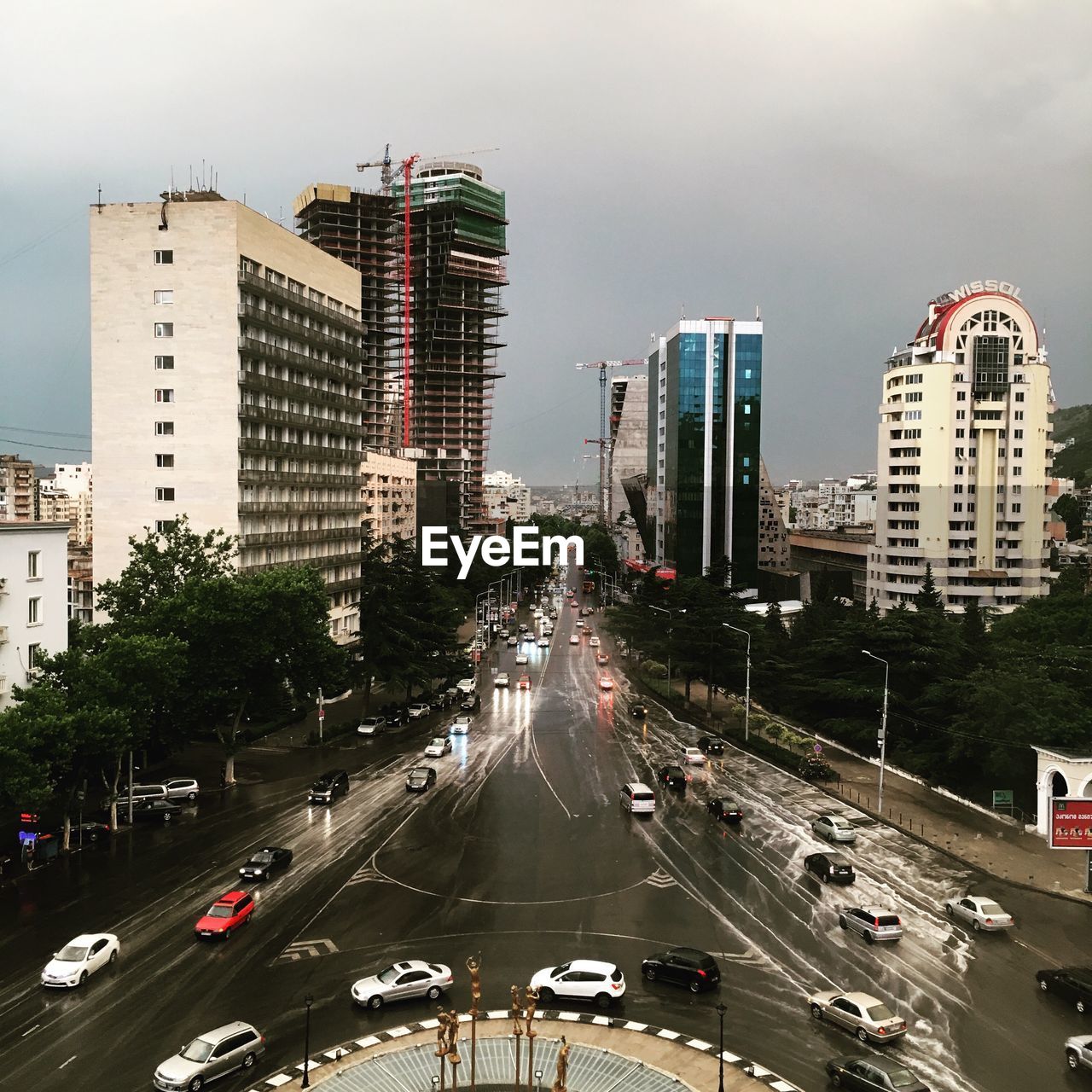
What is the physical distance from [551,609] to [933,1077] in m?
121

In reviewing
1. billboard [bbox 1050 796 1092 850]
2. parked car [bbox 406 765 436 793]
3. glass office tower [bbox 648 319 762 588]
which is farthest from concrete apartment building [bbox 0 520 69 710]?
glass office tower [bbox 648 319 762 588]

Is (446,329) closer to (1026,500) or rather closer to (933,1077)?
(1026,500)

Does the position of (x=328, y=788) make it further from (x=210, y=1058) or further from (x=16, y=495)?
(x=16, y=495)

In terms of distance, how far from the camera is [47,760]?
31500 mm

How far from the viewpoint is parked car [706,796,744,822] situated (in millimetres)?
40125

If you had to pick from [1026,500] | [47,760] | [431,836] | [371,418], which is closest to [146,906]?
[47,760]

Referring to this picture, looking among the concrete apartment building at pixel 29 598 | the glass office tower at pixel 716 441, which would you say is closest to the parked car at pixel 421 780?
the concrete apartment building at pixel 29 598

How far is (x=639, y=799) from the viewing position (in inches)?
1607

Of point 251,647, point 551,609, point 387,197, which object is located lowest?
point 551,609

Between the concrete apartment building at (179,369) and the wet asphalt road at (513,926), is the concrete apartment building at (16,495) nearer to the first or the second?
the concrete apartment building at (179,369)

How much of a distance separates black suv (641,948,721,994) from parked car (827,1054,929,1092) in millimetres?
4166

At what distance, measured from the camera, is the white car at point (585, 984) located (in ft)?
76.4

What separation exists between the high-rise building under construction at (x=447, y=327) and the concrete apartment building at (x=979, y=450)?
79521 mm

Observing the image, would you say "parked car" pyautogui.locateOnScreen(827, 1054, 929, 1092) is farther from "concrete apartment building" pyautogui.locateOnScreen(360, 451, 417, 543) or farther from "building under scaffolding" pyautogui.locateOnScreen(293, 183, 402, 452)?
"building under scaffolding" pyautogui.locateOnScreen(293, 183, 402, 452)
